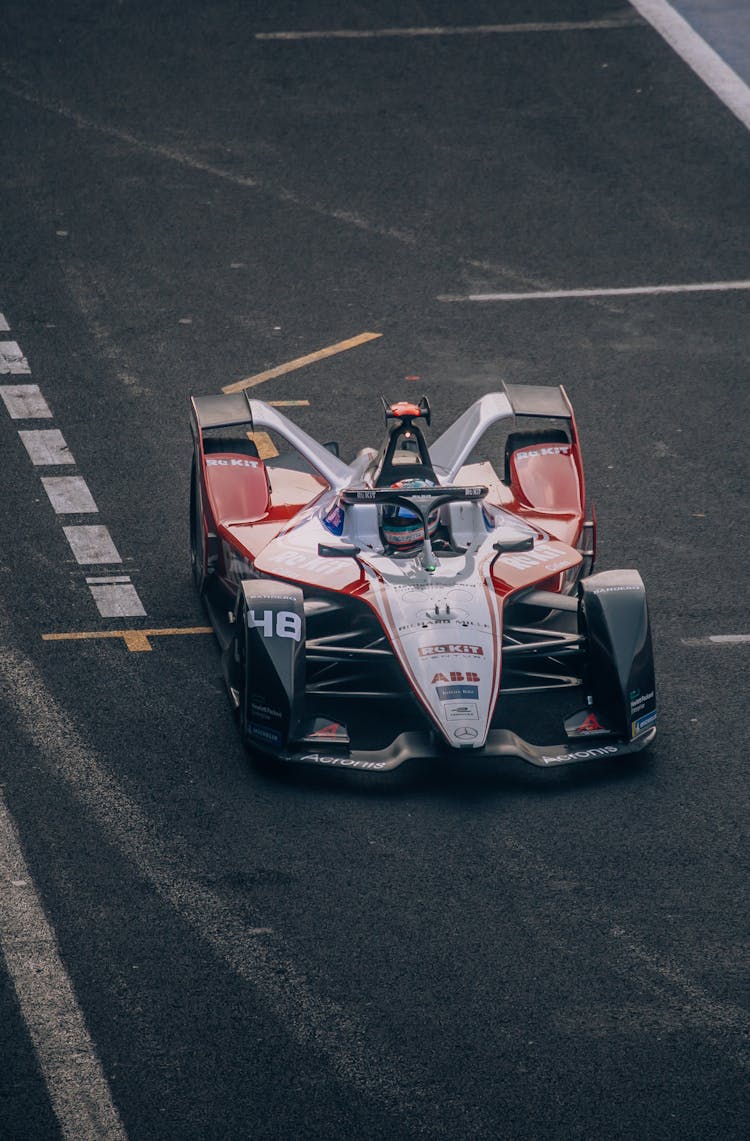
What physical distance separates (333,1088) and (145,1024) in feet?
3.28

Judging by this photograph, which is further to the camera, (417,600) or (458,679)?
(417,600)

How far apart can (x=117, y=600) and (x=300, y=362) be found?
4622 millimetres

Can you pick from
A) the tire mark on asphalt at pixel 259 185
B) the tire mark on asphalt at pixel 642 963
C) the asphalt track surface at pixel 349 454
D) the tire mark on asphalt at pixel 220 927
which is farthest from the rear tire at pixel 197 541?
the tire mark on asphalt at pixel 259 185

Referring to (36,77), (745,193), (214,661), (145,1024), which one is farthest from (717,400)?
(36,77)

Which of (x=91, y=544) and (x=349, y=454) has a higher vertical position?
(x=91, y=544)

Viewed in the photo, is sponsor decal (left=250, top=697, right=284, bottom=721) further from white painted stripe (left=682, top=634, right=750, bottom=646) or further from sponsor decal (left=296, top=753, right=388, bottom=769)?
white painted stripe (left=682, top=634, right=750, bottom=646)

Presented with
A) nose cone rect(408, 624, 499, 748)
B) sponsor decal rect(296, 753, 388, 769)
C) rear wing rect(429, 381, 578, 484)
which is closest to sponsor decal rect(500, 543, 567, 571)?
nose cone rect(408, 624, 499, 748)

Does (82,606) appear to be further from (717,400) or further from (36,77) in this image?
(36,77)

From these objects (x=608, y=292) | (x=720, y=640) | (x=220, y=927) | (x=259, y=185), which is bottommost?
(x=720, y=640)

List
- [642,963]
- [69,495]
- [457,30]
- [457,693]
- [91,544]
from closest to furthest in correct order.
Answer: [642,963]
[457,693]
[91,544]
[69,495]
[457,30]

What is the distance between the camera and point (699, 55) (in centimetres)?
2319

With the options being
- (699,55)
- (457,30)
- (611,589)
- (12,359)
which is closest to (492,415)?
(611,589)

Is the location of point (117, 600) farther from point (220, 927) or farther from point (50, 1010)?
point (50, 1010)

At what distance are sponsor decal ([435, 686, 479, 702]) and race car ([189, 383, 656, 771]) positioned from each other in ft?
0.04
